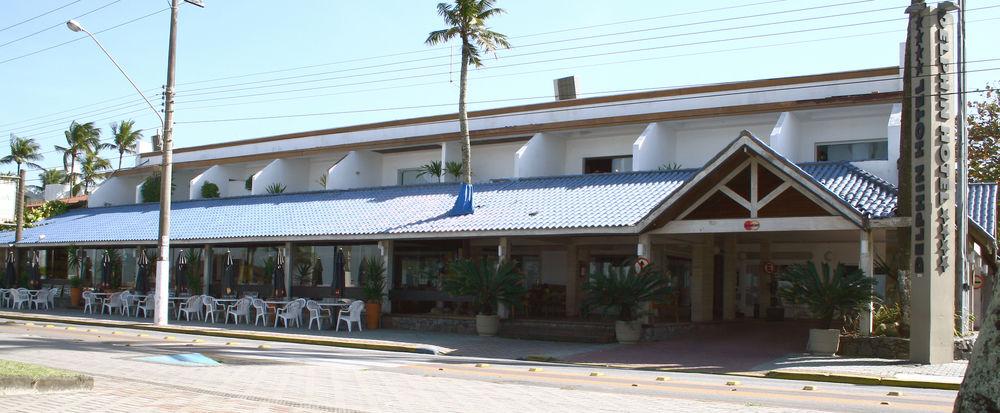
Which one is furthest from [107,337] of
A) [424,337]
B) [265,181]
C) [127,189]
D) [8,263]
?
[127,189]

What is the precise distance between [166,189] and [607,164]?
47.1 feet

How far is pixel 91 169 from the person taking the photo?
224 ft

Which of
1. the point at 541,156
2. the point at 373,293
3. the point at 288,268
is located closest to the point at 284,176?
the point at 288,268

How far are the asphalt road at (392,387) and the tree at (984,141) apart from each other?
23.3 metres

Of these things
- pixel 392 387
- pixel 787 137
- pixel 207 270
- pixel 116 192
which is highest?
pixel 787 137

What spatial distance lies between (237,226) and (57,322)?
20.7 feet

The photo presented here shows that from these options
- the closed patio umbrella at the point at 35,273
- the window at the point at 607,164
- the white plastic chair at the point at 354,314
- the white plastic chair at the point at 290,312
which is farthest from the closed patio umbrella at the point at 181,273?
the window at the point at 607,164

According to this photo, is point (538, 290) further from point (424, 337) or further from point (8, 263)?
point (8, 263)

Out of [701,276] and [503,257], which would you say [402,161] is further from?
[701,276]

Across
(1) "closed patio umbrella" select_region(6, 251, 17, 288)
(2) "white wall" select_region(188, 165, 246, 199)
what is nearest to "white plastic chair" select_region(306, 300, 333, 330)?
(2) "white wall" select_region(188, 165, 246, 199)

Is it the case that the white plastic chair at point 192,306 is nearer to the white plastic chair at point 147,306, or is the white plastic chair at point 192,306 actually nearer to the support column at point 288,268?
the white plastic chair at point 147,306

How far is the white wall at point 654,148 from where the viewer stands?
27.0 metres

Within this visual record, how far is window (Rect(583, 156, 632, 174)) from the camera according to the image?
98.6 ft

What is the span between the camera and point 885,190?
66.4 ft
